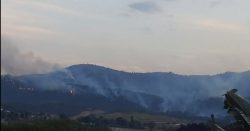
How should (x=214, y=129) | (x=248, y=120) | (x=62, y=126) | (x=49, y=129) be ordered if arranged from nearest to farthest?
(x=248, y=120)
(x=214, y=129)
(x=49, y=129)
(x=62, y=126)

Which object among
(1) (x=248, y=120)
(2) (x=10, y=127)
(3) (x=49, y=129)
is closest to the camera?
(1) (x=248, y=120)

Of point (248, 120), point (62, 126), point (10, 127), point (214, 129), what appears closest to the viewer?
point (248, 120)

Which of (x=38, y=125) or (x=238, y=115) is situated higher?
(x=38, y=125)

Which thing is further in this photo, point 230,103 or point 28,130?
point 28,130

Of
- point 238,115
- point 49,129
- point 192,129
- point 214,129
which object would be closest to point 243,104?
point 238,115

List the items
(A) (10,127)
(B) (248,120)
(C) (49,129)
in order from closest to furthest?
(B) (248,120), (A) (10,127), (C) (49,129)

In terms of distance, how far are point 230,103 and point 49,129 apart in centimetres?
13126

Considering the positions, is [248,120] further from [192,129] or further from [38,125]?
[192,129]

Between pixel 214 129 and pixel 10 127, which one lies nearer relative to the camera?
pixel 214 129

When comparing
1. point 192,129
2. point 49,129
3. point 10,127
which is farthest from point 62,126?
point 192,129

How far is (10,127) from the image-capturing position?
139500 mm

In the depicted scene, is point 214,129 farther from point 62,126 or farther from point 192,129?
point 192,129

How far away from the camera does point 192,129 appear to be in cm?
18325

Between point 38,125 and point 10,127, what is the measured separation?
15.3m
